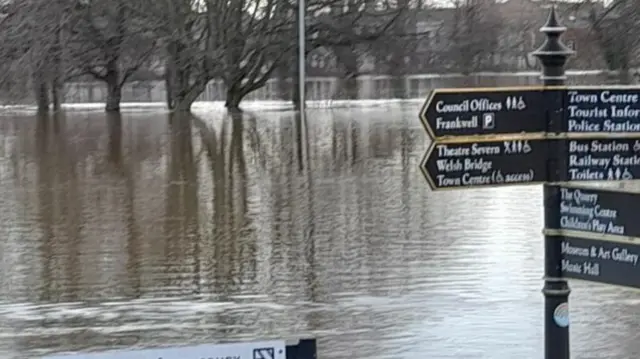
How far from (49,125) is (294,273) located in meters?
31.7

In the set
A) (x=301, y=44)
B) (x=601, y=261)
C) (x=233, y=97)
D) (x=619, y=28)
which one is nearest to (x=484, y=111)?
(x=601, y=261)

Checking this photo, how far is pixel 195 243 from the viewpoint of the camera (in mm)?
11492

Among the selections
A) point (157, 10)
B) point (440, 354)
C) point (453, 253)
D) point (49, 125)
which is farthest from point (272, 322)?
point (157, 10)

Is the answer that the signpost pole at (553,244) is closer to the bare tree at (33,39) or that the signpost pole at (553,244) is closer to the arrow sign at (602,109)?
the arrow sign at (602,109)

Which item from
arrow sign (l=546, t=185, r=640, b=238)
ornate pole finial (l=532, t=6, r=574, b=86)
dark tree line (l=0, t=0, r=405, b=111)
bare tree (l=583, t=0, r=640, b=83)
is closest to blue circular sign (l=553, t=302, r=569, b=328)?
arrow sign (l=546, t=185, r=640, b=238)

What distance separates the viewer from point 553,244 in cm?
518

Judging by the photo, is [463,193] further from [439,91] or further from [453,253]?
→ [439,91]

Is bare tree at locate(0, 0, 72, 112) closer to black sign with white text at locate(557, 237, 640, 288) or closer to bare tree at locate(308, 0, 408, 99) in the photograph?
bare tree at locate(308, 0, 408, 99)

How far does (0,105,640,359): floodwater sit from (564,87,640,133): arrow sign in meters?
2.28

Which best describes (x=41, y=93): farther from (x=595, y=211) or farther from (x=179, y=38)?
(x=595, y=211)

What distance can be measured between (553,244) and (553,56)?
878mm

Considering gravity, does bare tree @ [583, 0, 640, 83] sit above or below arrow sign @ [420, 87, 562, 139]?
above

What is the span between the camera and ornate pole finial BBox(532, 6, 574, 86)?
17.0ft

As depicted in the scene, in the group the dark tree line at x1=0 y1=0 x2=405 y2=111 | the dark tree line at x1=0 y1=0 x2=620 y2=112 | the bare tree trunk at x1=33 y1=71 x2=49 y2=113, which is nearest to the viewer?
the dark tree line at x1=0 y1=0 x2=620 y2=112
